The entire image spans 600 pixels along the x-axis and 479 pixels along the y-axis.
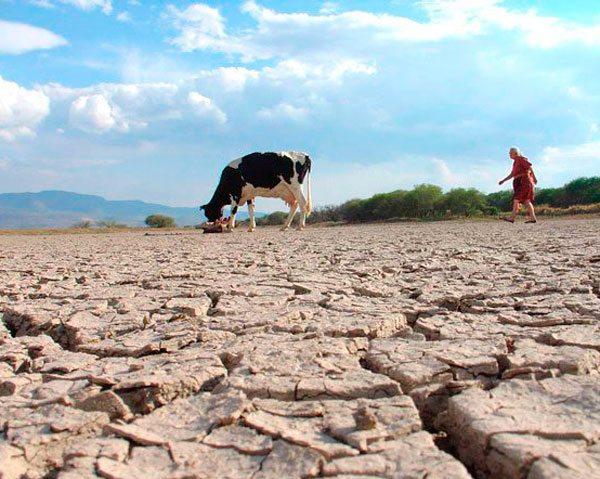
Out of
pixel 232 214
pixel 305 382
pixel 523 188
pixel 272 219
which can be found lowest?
pixel 305 382

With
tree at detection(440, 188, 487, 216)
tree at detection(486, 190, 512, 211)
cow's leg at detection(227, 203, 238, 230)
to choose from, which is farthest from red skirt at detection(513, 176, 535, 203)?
tree at detection(486, 190, 512, 211)

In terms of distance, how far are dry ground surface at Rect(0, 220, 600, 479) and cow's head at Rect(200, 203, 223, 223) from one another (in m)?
10.6

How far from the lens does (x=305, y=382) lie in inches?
66.9

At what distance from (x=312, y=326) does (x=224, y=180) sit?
1172 cm

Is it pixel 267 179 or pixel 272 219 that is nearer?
pixel 267 179

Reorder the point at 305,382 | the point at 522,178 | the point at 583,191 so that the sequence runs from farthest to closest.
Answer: the point at 583,191 → the point at 522,178 → the point at 305,382

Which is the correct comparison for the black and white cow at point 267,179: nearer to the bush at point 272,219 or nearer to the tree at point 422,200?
the tree at point 422,200

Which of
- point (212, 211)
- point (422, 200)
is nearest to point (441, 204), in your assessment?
point (422, 200)

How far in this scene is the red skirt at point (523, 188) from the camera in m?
11.8

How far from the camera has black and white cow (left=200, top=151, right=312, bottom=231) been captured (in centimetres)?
1337

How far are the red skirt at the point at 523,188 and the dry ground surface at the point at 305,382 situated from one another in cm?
882

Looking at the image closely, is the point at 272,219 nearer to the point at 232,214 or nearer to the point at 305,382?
the point at 232,214

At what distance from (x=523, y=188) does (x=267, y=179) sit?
18.7 ft

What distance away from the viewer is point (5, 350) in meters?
2.20
